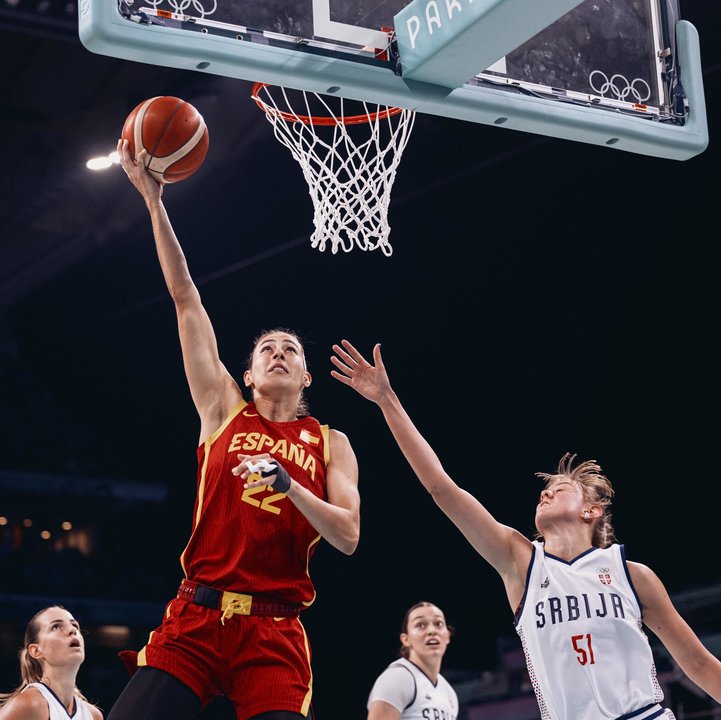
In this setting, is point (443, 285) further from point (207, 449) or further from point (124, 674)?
point (207, 449)

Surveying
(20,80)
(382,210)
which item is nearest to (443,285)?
(20,80)

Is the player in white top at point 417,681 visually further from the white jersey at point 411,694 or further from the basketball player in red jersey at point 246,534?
the basketball player in red jersey at point 246,534

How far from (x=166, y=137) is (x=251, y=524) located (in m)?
1.47

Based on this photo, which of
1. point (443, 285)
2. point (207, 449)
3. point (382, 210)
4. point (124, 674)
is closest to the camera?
point (207, 449)

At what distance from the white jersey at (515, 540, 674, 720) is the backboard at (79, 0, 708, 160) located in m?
1.68

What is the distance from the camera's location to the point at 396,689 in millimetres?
6316

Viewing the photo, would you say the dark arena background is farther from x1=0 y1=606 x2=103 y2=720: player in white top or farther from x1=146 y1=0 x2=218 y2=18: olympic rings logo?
x1=146 y1=0 x2=218 y2=18: olympic rings logo

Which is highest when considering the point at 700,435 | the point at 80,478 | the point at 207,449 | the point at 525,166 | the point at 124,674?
the point at 525,166

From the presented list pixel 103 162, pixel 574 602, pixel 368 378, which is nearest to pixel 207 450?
pixel 368 378

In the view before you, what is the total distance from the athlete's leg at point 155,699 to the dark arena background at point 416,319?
6636mm

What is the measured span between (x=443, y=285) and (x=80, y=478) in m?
6.25

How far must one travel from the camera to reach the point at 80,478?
49.5 feet

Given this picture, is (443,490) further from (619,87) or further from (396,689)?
(396,689)

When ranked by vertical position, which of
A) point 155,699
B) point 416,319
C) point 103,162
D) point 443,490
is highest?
point 103,162
